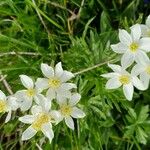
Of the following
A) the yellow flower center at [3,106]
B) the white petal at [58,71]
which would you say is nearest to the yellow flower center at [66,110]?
the white petal at [58,71]

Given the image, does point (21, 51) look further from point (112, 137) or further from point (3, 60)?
point (112, 137)

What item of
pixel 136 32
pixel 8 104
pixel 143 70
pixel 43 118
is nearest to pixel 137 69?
pixel 143 70

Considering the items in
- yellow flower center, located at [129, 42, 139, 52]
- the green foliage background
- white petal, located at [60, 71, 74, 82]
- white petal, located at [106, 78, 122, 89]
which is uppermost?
yellow flower center, located at [129, 42, 139, 52]

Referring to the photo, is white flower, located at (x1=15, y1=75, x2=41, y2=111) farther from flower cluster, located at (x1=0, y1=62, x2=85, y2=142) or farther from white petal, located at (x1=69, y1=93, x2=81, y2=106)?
white petal, located at (x1=69, y1=93, x2=81, y2=106)

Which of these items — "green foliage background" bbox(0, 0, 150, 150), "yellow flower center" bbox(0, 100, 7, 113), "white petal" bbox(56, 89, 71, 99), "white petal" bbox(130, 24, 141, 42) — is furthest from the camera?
"green foliage background" bbox(0, 0, 150, 150)

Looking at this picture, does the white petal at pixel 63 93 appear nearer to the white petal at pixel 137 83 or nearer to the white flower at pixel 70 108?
the white flower at pixel 70 108

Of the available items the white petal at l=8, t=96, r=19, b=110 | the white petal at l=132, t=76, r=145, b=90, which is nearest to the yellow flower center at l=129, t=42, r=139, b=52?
the white petal at l=132, t=76, r=145, b=90

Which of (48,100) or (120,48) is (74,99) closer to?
(48,100)
